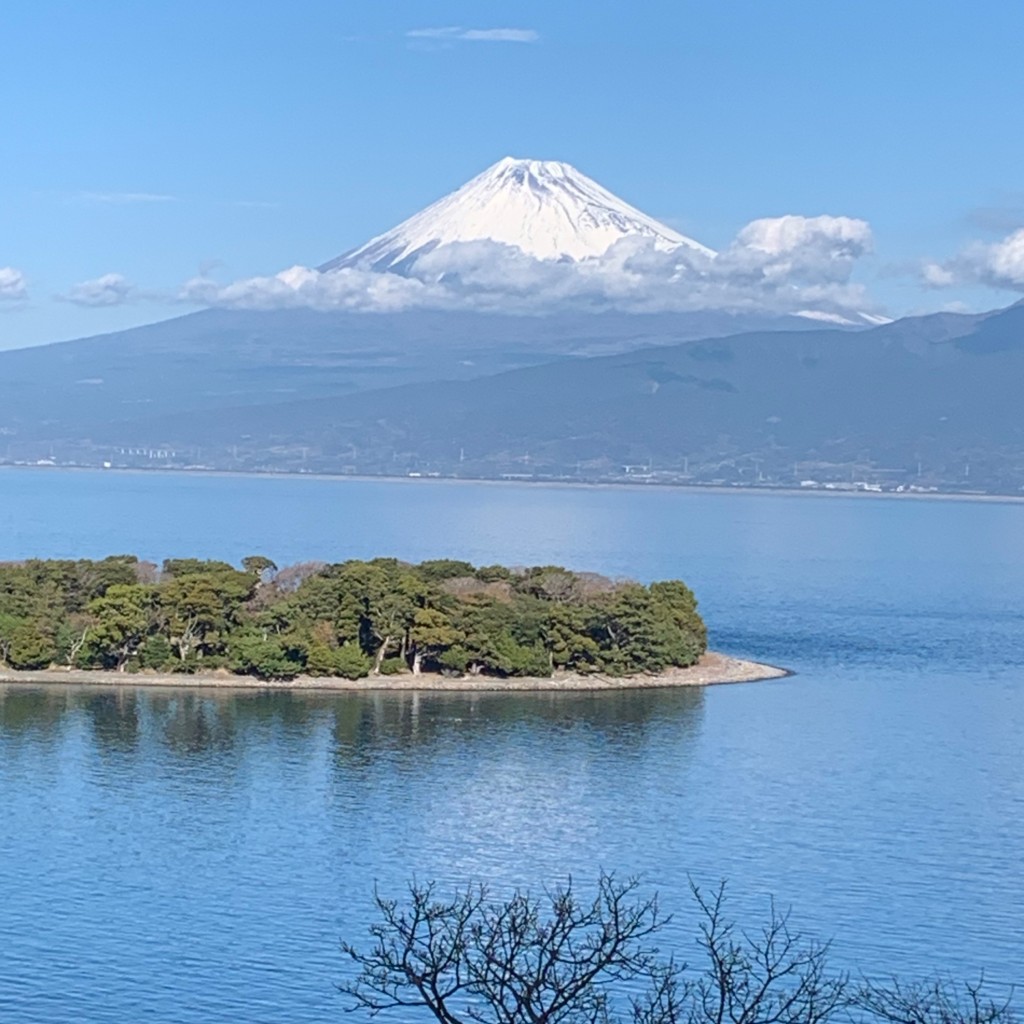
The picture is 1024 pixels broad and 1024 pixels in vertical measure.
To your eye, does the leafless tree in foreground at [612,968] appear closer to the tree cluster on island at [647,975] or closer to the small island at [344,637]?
the tree cluster on island at [647,975]

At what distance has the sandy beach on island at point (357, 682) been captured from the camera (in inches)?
1556

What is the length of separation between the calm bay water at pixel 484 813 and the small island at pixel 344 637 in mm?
1618

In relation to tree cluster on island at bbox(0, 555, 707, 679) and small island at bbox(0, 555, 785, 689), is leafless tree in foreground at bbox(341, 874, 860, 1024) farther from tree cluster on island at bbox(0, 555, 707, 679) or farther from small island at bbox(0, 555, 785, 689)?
tree cluster on island at bbox(0, 555, 707, 679)

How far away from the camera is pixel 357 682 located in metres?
39.9

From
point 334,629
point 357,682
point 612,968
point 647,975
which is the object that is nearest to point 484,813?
point 612,968

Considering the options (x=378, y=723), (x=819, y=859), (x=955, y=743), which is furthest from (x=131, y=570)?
(x=819, y=859)

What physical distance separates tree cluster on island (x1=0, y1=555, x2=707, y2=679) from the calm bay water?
6.39 feet

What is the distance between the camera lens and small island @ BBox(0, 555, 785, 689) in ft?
132

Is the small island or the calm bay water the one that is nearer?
the calm bay water

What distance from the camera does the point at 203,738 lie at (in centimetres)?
3331

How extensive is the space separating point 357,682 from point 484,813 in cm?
1300

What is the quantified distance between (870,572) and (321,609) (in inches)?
1722

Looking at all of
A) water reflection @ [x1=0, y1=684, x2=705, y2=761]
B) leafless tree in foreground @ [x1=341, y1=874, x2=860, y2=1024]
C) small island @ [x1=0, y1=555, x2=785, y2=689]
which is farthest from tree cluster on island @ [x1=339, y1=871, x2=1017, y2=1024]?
small island @ [x1=0, y1=555, x2=785, y2=689]

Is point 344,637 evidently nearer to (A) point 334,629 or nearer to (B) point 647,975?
(A) point 334,629
